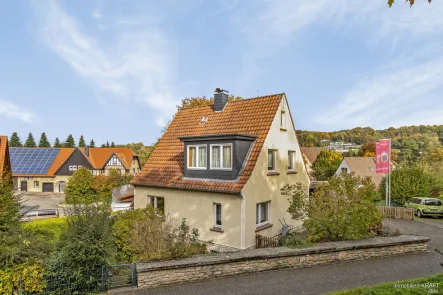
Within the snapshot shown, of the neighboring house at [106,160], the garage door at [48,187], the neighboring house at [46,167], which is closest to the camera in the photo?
the neighboring house at [46,167]

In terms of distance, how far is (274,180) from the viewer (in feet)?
51.7

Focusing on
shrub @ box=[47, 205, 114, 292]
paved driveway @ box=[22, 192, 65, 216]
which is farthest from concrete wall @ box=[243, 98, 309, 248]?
paved driveway @ box=[22, 192, 65, 216]

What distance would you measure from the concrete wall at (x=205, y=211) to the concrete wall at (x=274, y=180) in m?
0.57

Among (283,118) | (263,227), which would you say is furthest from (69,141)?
(263,227)

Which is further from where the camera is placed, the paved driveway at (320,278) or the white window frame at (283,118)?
the white window frame at (283,118)

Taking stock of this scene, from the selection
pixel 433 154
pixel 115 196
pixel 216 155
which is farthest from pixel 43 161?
pixel 433 154

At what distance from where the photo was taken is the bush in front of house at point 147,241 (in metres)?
9.20

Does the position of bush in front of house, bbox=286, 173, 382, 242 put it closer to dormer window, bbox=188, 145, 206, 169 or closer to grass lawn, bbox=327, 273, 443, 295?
grass lawn, bbox=327, 273, 443, 295

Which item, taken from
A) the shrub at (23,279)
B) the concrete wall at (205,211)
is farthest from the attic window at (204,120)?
the shrub at (23,279)

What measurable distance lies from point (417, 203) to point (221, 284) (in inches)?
856

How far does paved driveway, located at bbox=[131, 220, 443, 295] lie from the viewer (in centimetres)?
819

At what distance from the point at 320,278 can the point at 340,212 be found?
10.9ft

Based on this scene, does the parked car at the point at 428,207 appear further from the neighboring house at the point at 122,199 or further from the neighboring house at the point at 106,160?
the neighboring house at the point at 106,160

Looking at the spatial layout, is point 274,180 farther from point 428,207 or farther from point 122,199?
point 122,199
